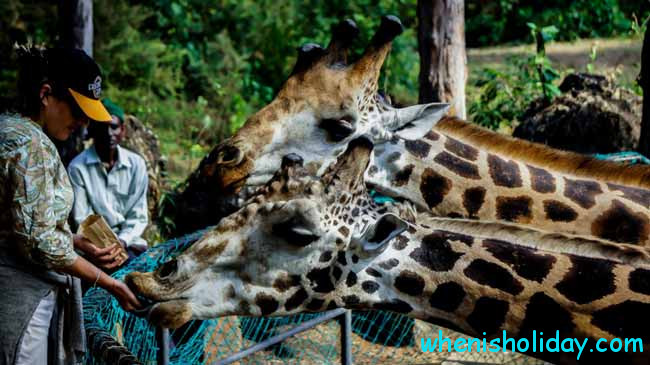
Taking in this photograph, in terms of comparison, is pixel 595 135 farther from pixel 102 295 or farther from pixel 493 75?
pixel 102 295

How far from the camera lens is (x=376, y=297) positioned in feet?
9.75

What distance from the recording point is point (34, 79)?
362 centimetres

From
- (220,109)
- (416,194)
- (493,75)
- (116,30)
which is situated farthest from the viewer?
(220,109)

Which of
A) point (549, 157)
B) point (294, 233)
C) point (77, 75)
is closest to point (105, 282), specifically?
point (77, 75)

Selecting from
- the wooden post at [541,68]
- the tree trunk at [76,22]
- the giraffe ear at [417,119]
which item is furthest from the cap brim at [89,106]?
the wooden post at [541,68]

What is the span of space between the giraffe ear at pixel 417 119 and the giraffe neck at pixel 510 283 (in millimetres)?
1517

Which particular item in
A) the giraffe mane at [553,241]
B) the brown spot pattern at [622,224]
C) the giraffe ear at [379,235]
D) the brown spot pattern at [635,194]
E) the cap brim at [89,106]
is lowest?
the brown spot pattern at [622,224]

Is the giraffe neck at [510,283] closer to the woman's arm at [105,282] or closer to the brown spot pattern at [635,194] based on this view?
the woman's arm at [105,282]

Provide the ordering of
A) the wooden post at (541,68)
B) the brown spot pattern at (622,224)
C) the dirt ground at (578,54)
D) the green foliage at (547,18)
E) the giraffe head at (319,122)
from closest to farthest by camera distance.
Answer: the brown spot pattern at (622,224), the giraffe head at (319,122), the wooden post at (541,68), the dirt ground at (578,54), the green foliage at (547,18)

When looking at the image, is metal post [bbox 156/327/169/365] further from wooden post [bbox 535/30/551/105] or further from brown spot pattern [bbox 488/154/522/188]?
wooden post [bbox 535/30/551/105]

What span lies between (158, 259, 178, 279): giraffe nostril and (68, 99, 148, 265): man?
10.2 ft

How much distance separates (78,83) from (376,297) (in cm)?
171

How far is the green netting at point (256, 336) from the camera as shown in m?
4.12

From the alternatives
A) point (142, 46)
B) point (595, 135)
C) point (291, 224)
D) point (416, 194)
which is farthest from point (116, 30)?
point (291, 224)
